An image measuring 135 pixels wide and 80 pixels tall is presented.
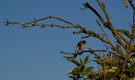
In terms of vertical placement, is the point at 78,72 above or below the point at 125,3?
below

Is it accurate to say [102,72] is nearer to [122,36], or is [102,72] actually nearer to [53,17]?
[122,36]

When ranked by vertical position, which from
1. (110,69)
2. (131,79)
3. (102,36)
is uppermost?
(102,36)

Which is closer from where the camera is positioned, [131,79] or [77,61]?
[131,79]

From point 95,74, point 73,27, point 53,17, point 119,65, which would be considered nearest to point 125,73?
point 119,65

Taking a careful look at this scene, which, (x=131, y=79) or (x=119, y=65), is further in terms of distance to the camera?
(x=119, y=65)

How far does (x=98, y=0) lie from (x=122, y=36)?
0.97 metres

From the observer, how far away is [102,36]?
5754 millimetres

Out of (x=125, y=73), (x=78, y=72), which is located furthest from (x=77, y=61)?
(x=125, y=73)

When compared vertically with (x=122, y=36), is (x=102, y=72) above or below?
below

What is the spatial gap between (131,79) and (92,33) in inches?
49.7

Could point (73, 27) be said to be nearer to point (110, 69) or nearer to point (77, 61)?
point (77, 61)

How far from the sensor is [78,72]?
19.2ft

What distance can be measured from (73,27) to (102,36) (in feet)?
2.17

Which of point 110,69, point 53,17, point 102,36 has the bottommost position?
point 110,69
